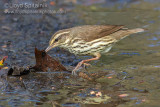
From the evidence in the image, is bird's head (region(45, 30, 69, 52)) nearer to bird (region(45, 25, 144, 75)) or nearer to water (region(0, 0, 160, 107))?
bird (region(45, 25, 144, 75))

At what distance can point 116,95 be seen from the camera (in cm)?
520

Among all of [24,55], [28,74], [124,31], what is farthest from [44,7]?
[28,74]

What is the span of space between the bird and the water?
42 cm

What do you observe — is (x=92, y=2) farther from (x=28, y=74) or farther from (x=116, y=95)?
(x=116, y=95)

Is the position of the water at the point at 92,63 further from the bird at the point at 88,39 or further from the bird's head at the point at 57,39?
the bird's head at the point at 57,39

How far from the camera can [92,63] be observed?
7.52m

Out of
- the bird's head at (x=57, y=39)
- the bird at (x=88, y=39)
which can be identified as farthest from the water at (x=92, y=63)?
the bird's head at (x=57, y=39)

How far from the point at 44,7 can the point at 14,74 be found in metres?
7.60

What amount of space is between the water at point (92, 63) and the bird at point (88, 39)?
417 mm

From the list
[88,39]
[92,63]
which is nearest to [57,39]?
[88,39]

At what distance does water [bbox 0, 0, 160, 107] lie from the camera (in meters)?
5.12

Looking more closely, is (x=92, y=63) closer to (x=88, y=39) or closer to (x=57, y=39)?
(x=88, y=39)

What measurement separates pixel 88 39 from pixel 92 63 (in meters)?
0.70

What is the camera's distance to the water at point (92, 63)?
16.8 ft
